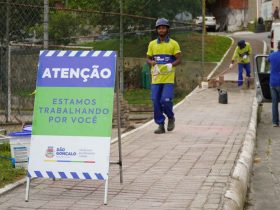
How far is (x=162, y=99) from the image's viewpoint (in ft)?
34.3

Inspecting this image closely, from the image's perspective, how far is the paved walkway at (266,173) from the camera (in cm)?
704

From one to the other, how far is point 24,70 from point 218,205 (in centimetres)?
755

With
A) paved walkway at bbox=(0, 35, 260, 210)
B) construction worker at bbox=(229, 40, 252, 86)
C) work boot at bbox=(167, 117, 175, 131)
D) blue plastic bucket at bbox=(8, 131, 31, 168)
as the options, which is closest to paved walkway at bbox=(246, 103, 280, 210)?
paved walkway at bbox=(0, 35, 260, 210)

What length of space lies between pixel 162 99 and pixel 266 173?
2.49 m

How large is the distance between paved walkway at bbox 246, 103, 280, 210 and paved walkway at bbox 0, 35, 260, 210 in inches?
15.3

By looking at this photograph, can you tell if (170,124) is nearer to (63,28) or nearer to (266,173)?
(266,173)

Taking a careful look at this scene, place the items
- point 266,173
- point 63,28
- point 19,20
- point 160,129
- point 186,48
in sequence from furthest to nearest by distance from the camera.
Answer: point 186,48 → point 63,28 → point 19,20 → point 160,129 → point 266,173

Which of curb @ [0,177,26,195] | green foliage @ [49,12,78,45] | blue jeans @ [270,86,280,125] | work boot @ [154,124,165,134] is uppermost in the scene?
green foliage @ [49,12,78,45]

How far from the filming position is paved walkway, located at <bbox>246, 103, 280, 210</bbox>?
704 centimetres

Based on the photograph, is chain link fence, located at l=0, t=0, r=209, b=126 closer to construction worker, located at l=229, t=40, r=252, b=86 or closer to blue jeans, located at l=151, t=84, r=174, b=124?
blue jeans, located at l=151, t=84, r=174, b=124

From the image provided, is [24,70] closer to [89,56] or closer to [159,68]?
[159,68]

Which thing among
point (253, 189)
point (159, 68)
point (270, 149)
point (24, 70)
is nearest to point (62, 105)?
point (253, 189)

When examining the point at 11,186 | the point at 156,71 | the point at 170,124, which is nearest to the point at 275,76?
the point at 170,124

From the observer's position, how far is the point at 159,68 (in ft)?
34.2
